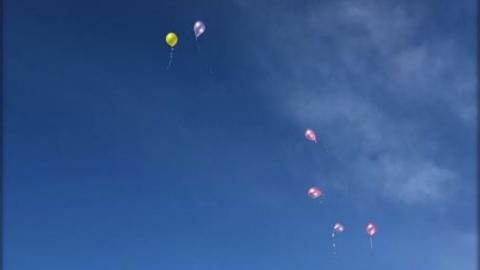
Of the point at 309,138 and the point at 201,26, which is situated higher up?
the point at 201,26

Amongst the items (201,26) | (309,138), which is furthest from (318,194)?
(201,26)

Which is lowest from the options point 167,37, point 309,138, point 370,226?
point 370,226

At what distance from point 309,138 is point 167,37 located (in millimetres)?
12079

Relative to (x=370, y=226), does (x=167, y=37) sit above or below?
above

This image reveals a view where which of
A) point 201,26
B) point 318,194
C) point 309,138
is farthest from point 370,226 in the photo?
point 201,26

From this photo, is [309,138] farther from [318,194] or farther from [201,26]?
[201,26]

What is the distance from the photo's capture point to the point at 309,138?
43.8 meters

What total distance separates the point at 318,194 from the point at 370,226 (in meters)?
4.31

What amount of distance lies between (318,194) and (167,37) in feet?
50.3

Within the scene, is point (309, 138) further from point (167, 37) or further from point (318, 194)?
point (167, 37)

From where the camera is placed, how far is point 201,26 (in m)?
41.0

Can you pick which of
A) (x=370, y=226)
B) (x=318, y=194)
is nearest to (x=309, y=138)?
(x=318, y=194)

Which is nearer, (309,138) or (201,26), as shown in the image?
(201,26)

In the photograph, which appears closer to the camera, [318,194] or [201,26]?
[201,26]
